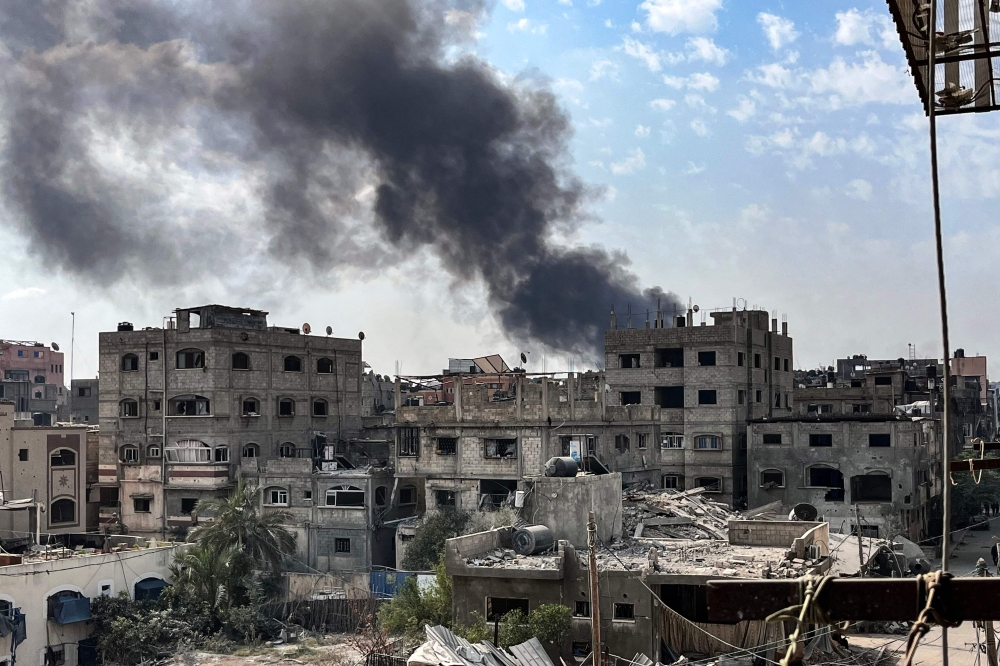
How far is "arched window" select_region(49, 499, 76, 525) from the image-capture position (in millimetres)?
54062

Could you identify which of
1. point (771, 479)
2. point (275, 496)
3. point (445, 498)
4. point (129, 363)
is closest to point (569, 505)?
point (445, 498)

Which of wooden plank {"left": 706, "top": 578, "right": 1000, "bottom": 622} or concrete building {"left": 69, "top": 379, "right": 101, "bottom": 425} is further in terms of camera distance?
concrete building {"left": 69, "top": 379, "right": 101, "bottom": 425}

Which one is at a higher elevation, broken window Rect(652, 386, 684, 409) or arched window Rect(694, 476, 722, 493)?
broken window Rect(652, 386, 684, 409)

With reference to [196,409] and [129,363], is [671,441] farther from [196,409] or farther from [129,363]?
[129,363]

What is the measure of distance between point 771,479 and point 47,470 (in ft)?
123

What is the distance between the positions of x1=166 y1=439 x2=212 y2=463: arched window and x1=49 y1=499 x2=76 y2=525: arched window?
17.7 feet

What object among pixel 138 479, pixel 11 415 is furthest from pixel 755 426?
pixel 11 415

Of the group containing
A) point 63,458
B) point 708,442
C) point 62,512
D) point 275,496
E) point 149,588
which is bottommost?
point 149,588

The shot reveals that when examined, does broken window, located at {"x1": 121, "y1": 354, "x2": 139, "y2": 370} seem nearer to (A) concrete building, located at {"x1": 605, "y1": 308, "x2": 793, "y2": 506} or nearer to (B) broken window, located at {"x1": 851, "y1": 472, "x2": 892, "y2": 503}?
(A) concrete building, located at {"x1": 605, "y1": 308, "x2": 793, "y2": 506}

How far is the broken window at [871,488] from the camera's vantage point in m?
53.4

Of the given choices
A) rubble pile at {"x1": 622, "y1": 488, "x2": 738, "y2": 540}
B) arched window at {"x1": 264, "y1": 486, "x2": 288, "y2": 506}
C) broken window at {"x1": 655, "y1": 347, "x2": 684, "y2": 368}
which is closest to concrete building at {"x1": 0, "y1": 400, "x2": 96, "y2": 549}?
arched window at {"x1": 264, "y1": 486, "x2": 288, "y2": 506}

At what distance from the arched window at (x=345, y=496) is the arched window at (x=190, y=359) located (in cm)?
1190

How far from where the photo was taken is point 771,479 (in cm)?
5569

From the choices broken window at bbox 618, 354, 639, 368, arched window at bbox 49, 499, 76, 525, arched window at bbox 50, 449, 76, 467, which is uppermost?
broken window at bbox 618, 354, 639, 368
